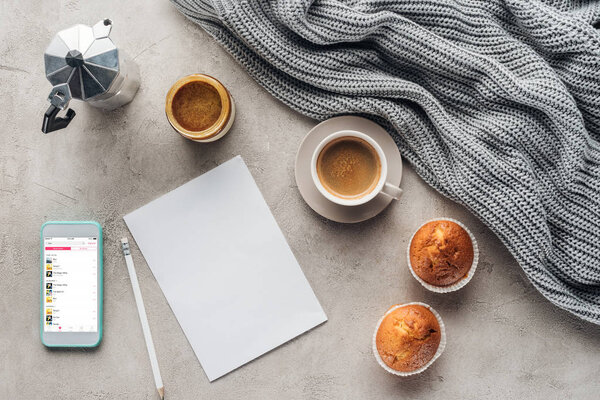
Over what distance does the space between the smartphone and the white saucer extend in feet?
1.32

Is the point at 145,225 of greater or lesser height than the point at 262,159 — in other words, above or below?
below

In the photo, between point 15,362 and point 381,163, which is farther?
point 15,362

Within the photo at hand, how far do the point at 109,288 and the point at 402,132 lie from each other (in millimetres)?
628

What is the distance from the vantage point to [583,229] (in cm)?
84

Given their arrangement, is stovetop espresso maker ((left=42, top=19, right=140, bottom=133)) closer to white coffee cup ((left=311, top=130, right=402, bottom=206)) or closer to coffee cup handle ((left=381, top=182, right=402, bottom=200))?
white coffee cup ((left=311, top=130, right=402, bottom=206))

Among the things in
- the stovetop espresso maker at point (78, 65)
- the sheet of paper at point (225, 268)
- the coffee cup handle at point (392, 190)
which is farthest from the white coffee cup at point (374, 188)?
the stovetop espresso maker at point (78, 65)

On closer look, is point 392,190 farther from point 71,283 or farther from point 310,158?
point 71,283

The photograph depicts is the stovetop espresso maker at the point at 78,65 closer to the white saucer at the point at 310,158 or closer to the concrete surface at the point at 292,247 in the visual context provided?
the concrete surface at the point at 292,247

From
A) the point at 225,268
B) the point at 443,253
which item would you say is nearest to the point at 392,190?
the point at 443,253

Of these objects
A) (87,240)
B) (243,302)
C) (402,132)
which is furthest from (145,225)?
(402,132)

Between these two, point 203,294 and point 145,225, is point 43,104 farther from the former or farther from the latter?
point 203,294

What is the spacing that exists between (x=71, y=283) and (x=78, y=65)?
41cm

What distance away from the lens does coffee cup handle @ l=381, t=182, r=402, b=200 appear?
82 centimetres

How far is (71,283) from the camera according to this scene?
0.90 meters
